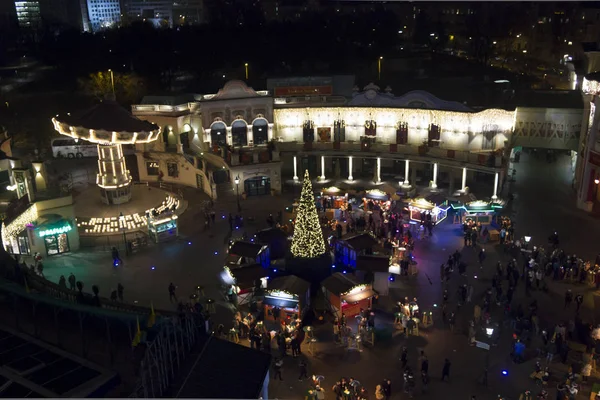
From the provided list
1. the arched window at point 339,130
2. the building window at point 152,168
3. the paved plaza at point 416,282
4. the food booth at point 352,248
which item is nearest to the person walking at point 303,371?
the paved plaza at point 416,282

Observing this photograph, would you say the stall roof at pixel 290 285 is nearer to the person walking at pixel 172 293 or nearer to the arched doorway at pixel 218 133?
the person walking at pixel 172 293

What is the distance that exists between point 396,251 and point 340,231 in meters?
3.75

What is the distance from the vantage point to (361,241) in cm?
2811

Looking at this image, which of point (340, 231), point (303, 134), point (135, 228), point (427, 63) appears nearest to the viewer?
point (340, 231)

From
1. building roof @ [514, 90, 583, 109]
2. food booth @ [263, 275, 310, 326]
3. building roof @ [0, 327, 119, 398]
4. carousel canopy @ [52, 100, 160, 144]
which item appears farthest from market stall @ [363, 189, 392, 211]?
building roof @ [0, 327, 119, 398]

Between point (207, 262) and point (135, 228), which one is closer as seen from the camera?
point (207, 262)

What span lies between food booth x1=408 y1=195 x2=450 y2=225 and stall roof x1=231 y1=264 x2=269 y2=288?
40.2 feet

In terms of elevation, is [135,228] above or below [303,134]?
below

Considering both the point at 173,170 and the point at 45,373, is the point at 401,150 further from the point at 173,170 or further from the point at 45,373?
the point at 45,373

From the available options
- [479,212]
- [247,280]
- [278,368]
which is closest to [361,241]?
[247,280]

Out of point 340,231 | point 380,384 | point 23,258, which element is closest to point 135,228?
point 23,258

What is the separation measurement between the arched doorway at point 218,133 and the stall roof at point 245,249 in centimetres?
1698

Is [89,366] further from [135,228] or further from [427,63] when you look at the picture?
[427,63]

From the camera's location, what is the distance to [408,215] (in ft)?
116
